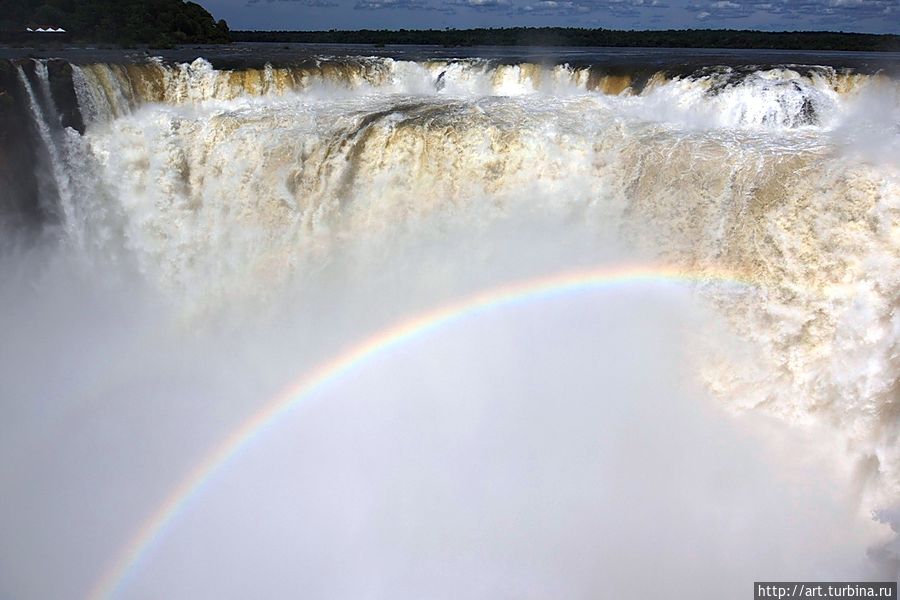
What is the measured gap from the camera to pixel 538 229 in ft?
36.4

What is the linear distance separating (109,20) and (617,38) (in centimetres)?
2358

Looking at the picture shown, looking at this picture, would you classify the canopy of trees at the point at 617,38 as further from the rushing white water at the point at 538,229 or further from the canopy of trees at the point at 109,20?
the rushing white water at the point at 538,229

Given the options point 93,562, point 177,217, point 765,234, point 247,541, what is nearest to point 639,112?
point 765,234

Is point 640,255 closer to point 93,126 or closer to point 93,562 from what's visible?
point 93,562

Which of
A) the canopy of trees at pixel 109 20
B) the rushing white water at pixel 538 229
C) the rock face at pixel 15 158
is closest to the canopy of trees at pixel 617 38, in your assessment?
the canopy of trees at pixel 109 20

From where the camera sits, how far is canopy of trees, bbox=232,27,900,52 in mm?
28891

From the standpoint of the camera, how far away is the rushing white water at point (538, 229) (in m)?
8.40

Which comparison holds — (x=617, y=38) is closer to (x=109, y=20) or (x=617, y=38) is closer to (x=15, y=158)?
(x=109, y=20)

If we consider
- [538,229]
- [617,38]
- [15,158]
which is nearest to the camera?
[538,229]

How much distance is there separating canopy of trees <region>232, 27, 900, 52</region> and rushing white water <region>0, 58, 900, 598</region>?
63.5ft

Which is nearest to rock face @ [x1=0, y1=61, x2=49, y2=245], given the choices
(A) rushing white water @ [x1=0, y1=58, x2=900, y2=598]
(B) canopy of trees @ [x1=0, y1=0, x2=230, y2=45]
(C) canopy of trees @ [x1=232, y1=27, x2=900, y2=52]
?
(A) rushing white water @ [x1=0, y1=58, x2=900, y2=598]

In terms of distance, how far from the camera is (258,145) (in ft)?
39.0

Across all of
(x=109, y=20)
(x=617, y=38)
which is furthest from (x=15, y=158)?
(x=617, y=38)

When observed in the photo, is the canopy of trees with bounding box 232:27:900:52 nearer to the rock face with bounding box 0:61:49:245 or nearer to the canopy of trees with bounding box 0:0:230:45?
the canopy of trees with bounding box 0:0:230:45
